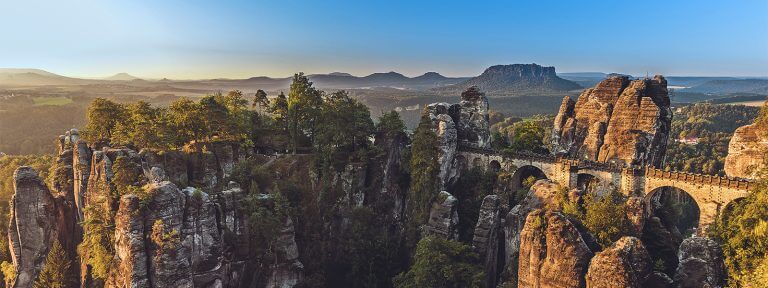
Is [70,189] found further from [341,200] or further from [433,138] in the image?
[433,138]

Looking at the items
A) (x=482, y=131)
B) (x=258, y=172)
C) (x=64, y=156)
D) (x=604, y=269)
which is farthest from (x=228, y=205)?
(x=482, y=131)

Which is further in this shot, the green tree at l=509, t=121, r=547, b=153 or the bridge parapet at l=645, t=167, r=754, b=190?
the green tree at l=509, t=121, r=547, b=153

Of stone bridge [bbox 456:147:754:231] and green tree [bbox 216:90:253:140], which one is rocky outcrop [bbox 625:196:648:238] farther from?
green tree [bbox 216:90:253:140]

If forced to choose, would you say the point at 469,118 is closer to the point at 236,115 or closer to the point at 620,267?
the point at 236,115

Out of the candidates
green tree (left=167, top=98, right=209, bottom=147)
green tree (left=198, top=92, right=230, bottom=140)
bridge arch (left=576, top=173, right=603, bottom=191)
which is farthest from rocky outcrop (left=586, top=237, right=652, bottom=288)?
green tree (left=167, top=98, right=209, bottom=147)

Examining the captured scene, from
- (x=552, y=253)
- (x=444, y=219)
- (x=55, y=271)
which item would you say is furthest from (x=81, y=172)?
(x=552, y=253)

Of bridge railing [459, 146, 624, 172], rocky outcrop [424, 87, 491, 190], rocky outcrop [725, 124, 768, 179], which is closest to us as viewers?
rocky outcrop [725, 124, 768, 179]

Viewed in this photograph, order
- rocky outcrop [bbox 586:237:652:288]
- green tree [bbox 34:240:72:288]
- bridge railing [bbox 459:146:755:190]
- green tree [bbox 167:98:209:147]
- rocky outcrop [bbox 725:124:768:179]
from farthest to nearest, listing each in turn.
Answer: green tree [bbox 167:98:209:147] → rocky outcrop [bbox 725:124:768:179] → bridge railing [bbox 459:146:755:190] → green tree [bbox 34:240:72:288] → rocky outcrop [bbox 586:237:652:288]
